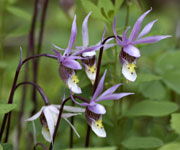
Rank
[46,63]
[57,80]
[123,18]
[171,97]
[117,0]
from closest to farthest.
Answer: [117,0], [123,18], [171,97], [57,80], [46,63]

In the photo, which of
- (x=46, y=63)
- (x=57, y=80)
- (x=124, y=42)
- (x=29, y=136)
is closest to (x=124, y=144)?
(x=124, y=42)

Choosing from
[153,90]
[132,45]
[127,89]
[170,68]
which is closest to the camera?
[132,45]

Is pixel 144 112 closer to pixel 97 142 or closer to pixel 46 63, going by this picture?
pixel 97 142

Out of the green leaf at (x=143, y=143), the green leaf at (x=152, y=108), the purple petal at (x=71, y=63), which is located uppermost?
the purple petal at (x=71, y=63)

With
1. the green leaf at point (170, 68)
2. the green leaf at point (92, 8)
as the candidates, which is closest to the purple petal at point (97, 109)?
the green leaf at point (92, 8)

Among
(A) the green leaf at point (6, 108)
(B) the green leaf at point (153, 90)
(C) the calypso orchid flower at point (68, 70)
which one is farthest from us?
(B) the green leaf at point (153, 90)

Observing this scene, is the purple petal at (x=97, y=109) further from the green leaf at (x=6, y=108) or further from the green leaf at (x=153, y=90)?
the green leaf at (x=153, y=90)

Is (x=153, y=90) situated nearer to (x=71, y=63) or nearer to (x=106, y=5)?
(x=106, y=5)

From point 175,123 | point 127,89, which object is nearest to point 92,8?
point 175,123
